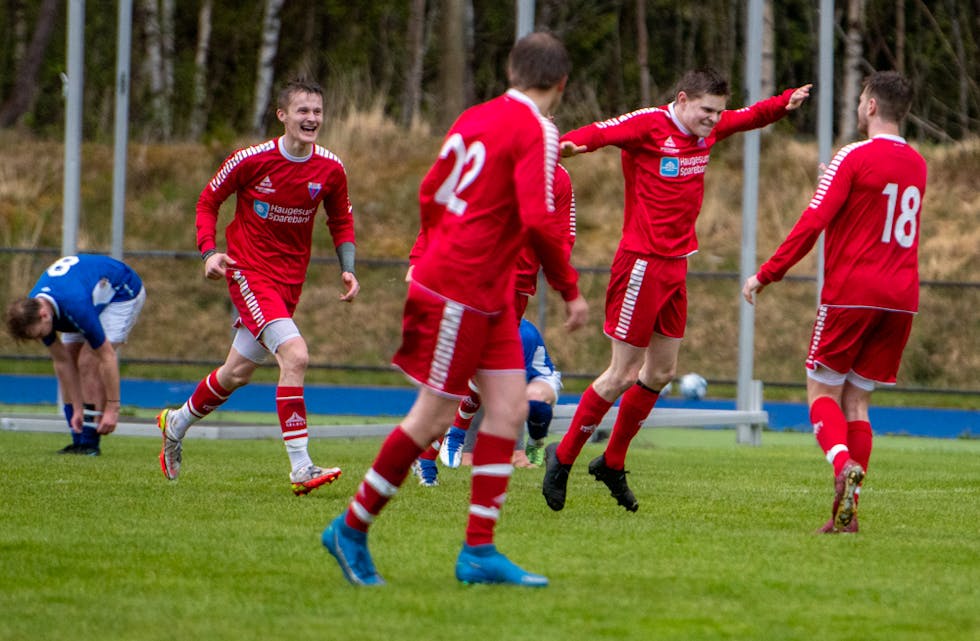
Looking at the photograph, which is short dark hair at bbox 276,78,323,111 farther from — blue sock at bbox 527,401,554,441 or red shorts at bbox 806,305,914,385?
red shorts at bbox 806,305,914,385

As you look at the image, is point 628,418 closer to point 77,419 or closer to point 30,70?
point 77,419

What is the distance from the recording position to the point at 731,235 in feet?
87.2

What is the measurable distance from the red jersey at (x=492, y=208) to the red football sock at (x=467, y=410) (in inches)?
177

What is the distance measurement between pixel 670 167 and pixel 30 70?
24497 millimetres

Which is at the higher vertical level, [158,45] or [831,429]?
[158,45]

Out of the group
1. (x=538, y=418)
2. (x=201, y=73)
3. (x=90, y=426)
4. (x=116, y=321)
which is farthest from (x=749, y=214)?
(x=201, y=73)

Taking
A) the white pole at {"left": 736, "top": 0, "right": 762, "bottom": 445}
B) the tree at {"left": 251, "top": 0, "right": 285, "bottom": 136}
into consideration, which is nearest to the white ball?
the white pole at {"left": 736, "top": 0, "right": 762, "bottom": 445}

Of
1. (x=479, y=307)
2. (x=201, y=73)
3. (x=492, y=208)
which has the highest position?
(x=201, y=73)

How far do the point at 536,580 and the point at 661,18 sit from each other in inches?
1354

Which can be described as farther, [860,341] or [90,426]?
[90,426]

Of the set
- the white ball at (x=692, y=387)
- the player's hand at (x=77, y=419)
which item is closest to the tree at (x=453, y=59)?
the white ball at (x=692, y=387)

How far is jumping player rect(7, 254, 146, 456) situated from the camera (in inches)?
418

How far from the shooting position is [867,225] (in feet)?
24.1

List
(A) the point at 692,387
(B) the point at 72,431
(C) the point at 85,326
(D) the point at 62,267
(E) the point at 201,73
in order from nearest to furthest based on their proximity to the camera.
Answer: (C) the point at 85,326
(D) the point at 62,267
(B) the point at 72,431
(A) the point at 692,387
(E) the point at 201,73
